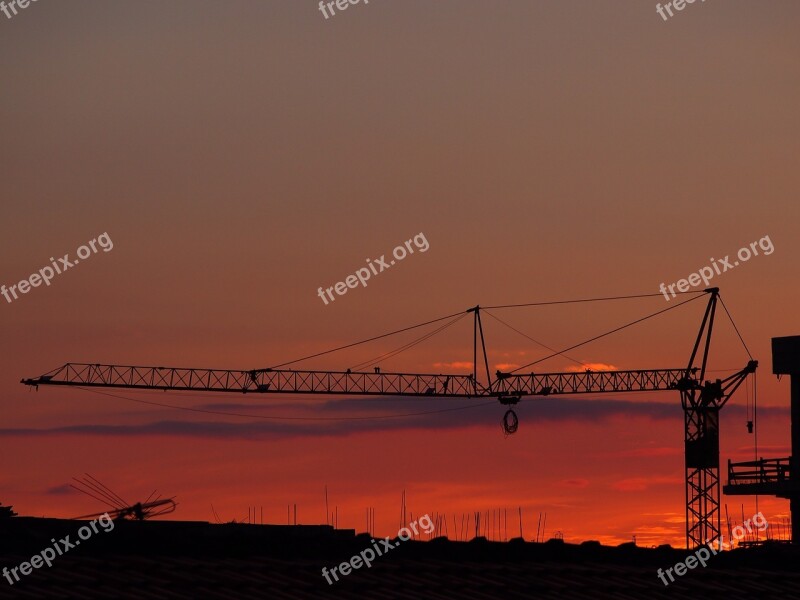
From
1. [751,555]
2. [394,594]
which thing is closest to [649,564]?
[751,555]

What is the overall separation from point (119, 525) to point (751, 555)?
2635cm

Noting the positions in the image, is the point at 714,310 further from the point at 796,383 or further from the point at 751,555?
A: the point at 751,555

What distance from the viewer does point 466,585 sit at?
4569 centimetres

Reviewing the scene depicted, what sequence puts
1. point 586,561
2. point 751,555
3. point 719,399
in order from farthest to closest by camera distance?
point 719,399, point 751,555, point 586,561

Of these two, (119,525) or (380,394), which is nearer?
(119,525)

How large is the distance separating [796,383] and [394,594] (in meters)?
60.6

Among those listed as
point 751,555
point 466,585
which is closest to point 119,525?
point 466,585

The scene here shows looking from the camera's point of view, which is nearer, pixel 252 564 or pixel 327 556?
pixel 252 564

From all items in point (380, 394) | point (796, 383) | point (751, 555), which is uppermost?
point (380, 394)

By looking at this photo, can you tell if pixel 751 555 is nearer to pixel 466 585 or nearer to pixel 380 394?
pixel 466 585

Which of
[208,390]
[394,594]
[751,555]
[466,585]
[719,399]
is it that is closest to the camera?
[394,594]

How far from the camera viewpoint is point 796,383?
97312 millimetres

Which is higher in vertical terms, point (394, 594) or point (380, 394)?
point (380, 394)

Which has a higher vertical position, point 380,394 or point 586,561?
point 380,394
